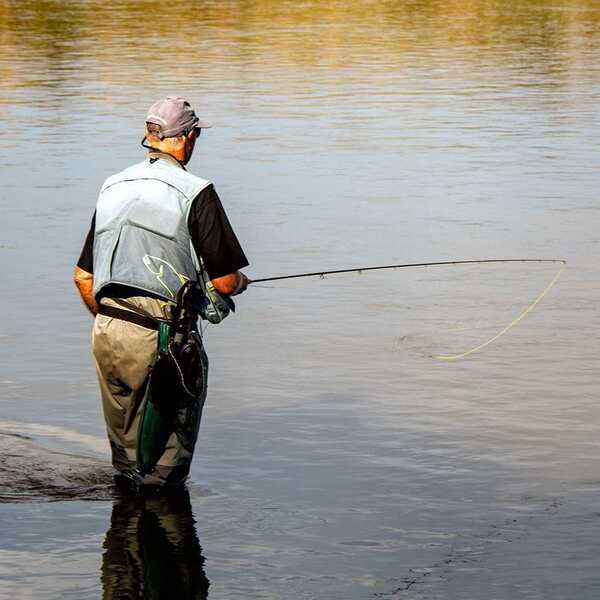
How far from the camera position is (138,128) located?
21.3 m

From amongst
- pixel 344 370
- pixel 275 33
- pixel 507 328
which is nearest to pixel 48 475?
pixel 344 370

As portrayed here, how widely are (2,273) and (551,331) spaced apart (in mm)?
4163

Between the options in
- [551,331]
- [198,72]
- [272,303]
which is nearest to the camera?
[551,331]

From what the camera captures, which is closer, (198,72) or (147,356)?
(147,356)

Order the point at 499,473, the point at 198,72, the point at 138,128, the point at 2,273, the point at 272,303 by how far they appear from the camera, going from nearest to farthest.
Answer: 1. the point at 499,473
2. the point at 272,303
3. the point at 2,273
4. the point at 138,128
5. the point at 198,72

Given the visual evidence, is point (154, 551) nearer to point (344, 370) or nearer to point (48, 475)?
point (48, 475)

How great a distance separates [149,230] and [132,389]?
25.1 inches

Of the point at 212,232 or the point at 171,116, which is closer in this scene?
the point at 212,232

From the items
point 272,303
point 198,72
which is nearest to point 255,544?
point 272,303

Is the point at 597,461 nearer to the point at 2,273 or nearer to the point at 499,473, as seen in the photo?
the point at 499,473

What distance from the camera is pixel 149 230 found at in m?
6.43

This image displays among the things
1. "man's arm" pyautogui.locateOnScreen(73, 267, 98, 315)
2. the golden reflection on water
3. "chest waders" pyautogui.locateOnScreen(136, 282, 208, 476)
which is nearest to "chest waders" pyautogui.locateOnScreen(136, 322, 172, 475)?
"chest waders" pyautogui.locateOnScreen(136, 282, 208, 476)

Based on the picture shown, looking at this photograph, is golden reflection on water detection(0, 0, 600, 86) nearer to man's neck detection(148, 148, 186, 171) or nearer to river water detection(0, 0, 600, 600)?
river water detection(0, 0, 600, 600)

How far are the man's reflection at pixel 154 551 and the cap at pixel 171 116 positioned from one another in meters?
1.47
